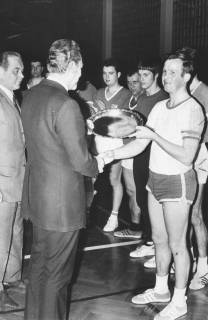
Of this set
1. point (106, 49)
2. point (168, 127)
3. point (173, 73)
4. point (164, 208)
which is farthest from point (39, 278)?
point (106, 49)

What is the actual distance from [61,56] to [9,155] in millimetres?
754

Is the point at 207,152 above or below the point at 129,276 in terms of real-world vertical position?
above

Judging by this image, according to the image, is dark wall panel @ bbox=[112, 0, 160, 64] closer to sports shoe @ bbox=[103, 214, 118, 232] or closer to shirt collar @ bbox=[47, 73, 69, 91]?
sports shoe @ bbox=[103, 214, 118, 232]

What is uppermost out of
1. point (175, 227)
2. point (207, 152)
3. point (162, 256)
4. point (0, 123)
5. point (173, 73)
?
point (173, 73)

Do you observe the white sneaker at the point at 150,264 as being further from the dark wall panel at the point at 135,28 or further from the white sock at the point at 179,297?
the dark wall panel at the point at 135,28

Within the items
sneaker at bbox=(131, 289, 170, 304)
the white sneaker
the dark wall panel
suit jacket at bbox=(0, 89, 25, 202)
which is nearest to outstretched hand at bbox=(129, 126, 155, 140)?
suit jacket at bbox=(0, 89, 25, 202)

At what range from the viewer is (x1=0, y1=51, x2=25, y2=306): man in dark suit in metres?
2.33

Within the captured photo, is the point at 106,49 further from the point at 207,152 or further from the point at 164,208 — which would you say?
the point at 164,208

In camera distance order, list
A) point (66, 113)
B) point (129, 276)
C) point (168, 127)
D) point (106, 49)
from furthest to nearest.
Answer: point (106, 49) → point (129, 276) → point (168, 127) → point (66, 113)

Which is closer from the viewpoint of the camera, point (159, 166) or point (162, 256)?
point (159, 166)

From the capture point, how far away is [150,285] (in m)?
2.79

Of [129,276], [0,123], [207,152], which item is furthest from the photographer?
[129,276]

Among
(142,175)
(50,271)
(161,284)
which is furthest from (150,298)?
(142,175)

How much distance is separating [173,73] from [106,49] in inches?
206
